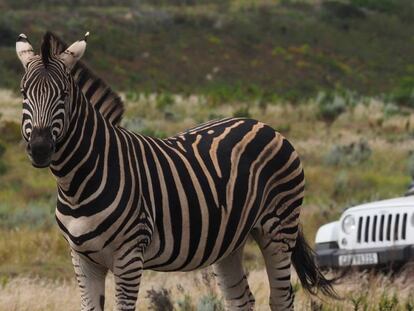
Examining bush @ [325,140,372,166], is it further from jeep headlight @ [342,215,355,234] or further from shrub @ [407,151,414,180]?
jeep headlight @ [342,215,355,234]

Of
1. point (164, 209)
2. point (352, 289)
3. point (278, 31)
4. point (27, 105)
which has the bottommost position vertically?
point (278, 31)

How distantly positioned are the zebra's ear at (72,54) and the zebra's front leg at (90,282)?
1.10m

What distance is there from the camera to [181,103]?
1400 inches

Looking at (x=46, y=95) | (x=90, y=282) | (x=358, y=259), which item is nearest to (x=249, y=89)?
(x=358, y=259)

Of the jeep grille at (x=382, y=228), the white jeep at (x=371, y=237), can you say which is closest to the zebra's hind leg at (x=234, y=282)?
the white jeep at (x=371, y=237)

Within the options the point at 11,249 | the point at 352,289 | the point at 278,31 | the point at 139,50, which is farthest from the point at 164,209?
the point at 278,31

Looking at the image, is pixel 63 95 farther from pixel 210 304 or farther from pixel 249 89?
pixel 249 89

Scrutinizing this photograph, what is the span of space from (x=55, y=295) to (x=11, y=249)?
4.13 metres

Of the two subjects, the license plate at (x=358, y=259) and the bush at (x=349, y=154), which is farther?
the bush at (x=349, y=154)

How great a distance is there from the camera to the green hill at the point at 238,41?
6294 cm

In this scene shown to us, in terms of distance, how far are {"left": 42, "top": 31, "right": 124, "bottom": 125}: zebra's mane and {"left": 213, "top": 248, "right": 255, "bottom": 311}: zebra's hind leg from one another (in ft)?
4.69

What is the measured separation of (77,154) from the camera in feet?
23.5

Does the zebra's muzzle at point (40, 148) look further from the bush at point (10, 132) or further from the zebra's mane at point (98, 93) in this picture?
the bush at point (10, 132)

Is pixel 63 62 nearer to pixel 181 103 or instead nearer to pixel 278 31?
pixel 181 103
